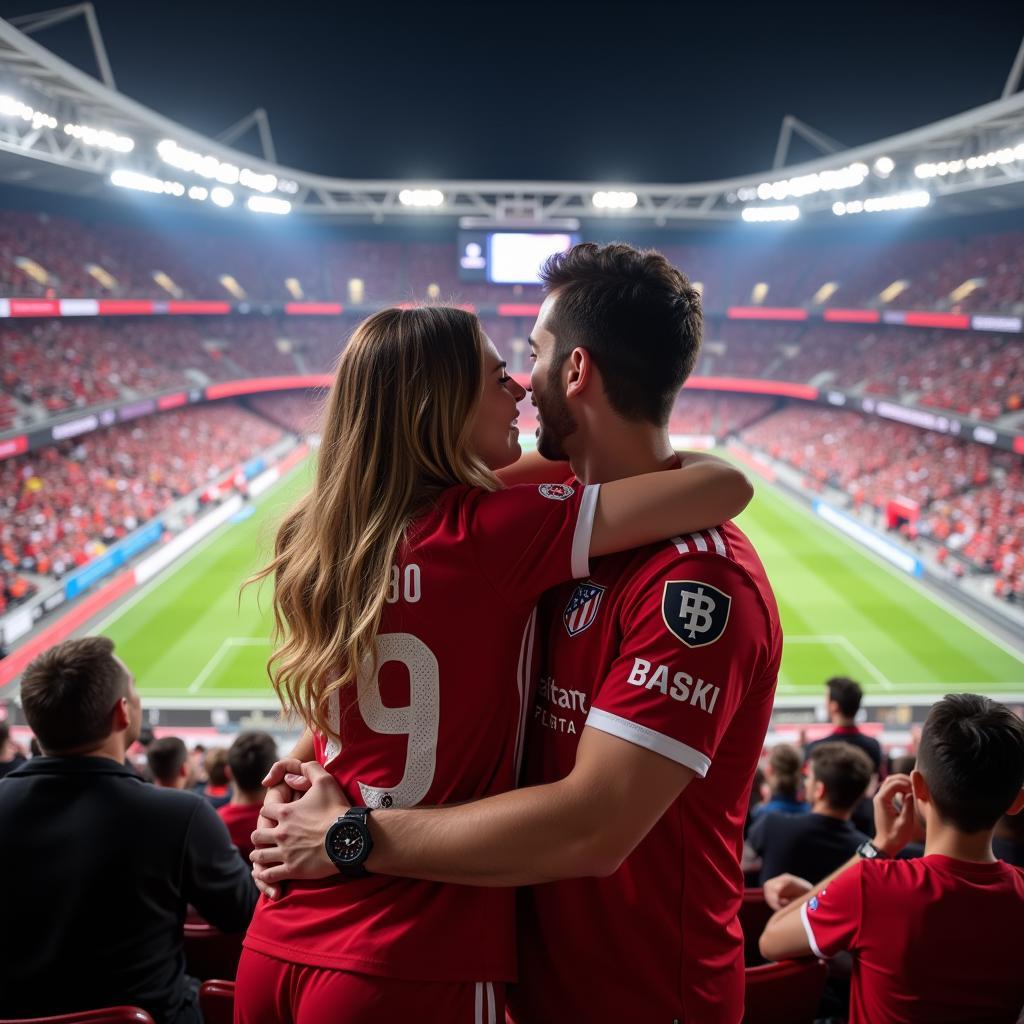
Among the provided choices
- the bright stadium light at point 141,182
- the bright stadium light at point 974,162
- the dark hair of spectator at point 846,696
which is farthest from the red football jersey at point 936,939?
the bright stadium light at point 141,182

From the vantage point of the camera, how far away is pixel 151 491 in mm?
24438

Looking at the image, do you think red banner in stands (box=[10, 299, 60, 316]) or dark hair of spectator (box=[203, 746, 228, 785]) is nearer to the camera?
dark hair of spectator (box=[203, 746, 228, 785])

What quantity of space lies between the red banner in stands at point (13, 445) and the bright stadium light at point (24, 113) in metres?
7.19

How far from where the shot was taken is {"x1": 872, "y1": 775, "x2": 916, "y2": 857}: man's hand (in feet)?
7.96

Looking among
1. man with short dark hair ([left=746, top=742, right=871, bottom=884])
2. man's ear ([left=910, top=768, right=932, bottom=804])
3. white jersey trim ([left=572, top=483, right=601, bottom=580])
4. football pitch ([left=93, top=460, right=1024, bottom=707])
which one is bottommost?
football pitch ([left=93, top=460, right=1024, bottom=707])

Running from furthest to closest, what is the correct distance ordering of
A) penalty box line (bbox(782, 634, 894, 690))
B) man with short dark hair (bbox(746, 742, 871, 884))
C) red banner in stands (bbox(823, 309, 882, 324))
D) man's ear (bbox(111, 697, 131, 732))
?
red banner in stands (bbox(823, 309, 882, 324)) → penalty box line (bbox(782, 634, 894, 690)) → man with short dark hair (bbox(746, 742, 871, 884)) → man's ear (bbox(111, 697, 131, 732))

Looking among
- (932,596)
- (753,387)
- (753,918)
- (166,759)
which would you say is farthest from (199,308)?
(753,918)

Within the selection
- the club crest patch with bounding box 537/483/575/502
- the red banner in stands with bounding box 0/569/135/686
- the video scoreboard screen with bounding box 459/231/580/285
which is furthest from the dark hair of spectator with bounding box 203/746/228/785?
the video scoreboard screen with bounding box 459/231/580/285

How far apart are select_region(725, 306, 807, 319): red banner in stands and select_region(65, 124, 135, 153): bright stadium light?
2749 centimetres

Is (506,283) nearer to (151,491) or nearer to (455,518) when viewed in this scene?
(151,491)

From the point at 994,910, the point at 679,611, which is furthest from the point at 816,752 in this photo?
the point at 679,611

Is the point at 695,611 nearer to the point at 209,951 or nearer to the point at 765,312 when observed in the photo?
the point at 209,951

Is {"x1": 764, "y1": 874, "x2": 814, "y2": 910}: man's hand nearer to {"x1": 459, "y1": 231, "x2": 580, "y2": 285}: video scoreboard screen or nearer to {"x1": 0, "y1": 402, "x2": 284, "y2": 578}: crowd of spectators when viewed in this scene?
{"x1": 0, "y1": 402, "x2": 284, "y2": 578}: crowd of spectators

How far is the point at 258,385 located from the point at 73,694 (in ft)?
119
